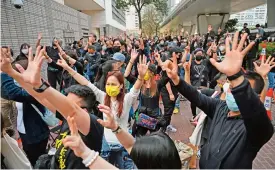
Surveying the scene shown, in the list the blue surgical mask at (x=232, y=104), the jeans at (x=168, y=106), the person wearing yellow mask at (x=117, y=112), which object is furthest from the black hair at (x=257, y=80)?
the jeans at (x=168, y=106)

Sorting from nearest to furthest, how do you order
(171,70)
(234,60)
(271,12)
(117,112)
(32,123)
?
(234,60), (171,70), (32,123), (117,112), (271,12)

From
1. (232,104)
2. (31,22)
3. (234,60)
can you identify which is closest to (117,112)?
(232,104)

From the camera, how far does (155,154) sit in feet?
4.45

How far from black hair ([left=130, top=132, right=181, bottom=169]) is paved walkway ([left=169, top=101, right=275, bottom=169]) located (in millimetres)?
2926

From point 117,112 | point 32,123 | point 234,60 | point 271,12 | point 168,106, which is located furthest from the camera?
point 271,12

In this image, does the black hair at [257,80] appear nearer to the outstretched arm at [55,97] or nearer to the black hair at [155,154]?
the black hair at [155,154]

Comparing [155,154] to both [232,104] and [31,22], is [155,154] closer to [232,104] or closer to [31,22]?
[232,104]

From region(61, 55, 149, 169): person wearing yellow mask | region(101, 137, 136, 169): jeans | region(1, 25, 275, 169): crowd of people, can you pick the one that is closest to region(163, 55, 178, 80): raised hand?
region(1, 25, 275, 169): crowd of people

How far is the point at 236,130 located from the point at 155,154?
0.80 m

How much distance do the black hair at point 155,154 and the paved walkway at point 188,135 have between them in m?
2.93

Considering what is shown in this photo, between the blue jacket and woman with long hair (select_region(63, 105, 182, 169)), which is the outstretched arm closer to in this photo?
woman with long hair (select_region(63, 105, 182, 169))

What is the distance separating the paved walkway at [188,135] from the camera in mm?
3850

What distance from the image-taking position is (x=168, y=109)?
492 centimetres

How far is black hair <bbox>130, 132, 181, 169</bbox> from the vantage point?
4.43ft
